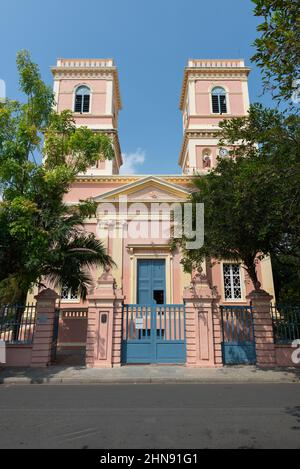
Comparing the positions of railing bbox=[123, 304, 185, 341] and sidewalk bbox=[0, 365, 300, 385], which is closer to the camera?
sidewalk bbox=[0, 365, 300, 385]

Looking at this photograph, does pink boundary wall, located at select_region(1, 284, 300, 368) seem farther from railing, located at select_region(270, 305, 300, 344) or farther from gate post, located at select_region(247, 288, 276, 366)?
railing, located at select_region(270, 305, 300, 344)

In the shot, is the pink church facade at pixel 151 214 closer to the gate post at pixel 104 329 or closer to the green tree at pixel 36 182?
the gate post at pixel 104 329

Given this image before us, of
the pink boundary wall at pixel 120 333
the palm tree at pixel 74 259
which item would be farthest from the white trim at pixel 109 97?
the pink boundary wall at pixel 120 333

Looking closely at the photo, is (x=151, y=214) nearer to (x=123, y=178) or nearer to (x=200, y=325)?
(x=123, y=178)

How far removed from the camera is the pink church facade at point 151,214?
10.9m

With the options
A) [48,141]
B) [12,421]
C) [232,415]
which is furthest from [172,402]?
[48,141]

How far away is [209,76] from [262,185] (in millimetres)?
22112

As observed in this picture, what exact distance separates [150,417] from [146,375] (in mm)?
4005

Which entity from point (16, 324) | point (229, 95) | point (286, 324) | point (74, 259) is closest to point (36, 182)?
point (74, 259)

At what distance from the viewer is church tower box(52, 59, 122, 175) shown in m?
25.1

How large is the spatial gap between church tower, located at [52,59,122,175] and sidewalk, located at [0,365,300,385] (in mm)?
17968

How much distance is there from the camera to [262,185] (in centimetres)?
772

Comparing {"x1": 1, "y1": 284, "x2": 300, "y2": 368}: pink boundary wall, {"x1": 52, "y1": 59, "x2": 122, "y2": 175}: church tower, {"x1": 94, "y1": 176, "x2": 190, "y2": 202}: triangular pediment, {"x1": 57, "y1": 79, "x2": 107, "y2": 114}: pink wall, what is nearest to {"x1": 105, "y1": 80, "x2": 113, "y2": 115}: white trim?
{"x1": 52, "y1": 59, "x2": 122, "y2": 175}: church tower

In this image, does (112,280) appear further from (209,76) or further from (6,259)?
(209,76)
